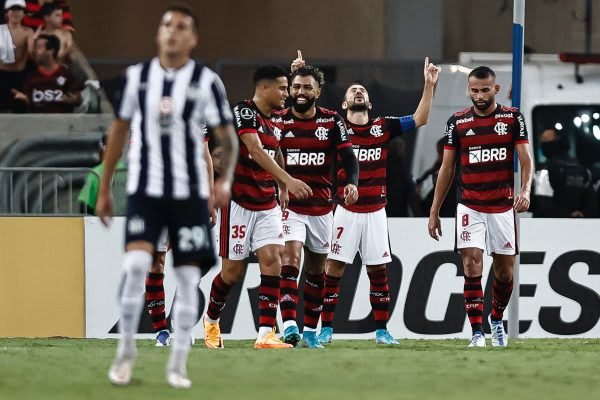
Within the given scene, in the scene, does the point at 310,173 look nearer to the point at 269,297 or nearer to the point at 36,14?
the point at 269,297

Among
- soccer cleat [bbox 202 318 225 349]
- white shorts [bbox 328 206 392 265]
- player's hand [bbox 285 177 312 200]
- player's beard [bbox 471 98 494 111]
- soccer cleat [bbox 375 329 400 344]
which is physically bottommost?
soccer cleat [bbox 375 329 400 344]

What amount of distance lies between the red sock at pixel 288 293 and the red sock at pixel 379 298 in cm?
117

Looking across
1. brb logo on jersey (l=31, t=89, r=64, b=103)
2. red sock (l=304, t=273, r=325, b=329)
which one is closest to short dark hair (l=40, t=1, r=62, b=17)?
brb logo on jersey (l=31, t=89, r=64, b=103)

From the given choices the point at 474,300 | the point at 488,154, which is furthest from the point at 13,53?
the point at 474,300

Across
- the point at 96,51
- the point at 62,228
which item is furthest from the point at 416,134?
the point at 96,51

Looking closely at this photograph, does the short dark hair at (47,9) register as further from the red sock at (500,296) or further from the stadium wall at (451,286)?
the red sock at (500,296)

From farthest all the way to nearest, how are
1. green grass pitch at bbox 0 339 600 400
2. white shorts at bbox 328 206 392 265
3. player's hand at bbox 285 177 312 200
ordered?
white shorts at bbox 328 206 392 265, player's hand at bbox 285 177 312 200, green grass pitch at bbox 0 339 600 400

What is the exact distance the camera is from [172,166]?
8.36 meters

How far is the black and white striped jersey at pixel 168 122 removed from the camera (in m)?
8.35

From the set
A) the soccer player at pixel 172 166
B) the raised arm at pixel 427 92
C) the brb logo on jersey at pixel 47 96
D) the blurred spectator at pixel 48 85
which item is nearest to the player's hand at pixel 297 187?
the raised arm at pixel 427 92

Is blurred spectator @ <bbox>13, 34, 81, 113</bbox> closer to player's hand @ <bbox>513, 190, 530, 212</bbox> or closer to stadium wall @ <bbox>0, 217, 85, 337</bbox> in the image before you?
stadium wall @ <bbox>0, 217, 85, 337</bbox>

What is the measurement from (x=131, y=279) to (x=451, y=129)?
16.6 feet

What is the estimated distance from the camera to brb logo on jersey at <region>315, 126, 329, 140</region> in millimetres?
12719

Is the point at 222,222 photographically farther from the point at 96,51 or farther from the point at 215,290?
the point at 96,51
